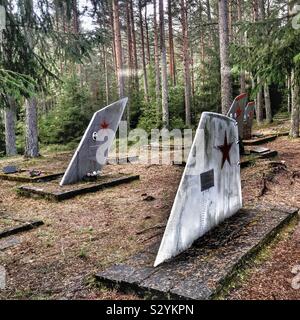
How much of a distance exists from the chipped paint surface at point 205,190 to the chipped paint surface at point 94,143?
3.74 metres

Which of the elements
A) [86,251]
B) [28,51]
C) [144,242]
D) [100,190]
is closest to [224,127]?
[144,242]

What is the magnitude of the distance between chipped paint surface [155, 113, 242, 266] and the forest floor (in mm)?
672

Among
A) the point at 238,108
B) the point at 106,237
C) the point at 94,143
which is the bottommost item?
the point at 106,237

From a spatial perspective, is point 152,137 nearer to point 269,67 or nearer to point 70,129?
point 70,129

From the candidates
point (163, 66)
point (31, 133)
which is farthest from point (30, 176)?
point (163, 66)

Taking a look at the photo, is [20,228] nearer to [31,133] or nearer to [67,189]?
[67,189]

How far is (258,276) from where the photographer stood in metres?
3.28

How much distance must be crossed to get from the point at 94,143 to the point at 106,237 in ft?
11.5

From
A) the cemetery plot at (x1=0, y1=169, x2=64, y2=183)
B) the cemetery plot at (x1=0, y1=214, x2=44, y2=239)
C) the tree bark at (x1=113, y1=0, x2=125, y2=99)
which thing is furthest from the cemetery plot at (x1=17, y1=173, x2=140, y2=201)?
the tree bark at (x1=113, y1=0, x2=125, y2=99)

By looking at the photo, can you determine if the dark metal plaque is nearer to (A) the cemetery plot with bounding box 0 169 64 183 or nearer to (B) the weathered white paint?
(A) the cemetery plot with bounding box 0 169 64 183

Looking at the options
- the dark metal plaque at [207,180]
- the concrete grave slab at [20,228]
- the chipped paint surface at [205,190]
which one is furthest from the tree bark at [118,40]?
the dark metal plaque at [207,180]

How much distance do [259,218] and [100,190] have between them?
3.78 meters

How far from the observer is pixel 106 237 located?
4.82 m

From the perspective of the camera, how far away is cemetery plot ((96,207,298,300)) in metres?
2.94
